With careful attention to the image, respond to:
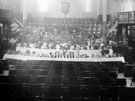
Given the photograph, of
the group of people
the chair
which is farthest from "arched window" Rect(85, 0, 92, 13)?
the chair

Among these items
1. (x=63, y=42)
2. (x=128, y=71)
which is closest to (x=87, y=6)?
(x=63, y=42)

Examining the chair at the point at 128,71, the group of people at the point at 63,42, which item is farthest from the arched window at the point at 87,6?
the chair at the point at 128,71

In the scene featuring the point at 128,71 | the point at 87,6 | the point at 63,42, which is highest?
the point at 87,6

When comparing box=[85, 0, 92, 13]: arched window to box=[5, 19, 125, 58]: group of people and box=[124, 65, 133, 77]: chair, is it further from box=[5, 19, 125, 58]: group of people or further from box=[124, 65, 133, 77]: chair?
box=[124, 65, 133, 77]: chair

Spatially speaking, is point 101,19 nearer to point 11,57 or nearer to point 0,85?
point 11,57

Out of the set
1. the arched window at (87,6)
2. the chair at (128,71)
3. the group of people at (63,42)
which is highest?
the arched window at (87,6)

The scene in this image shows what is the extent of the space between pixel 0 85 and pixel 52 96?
64.9 inches

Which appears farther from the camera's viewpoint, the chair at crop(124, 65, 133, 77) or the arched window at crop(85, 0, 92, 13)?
the arched window at crop(85, 0, 92, 13)

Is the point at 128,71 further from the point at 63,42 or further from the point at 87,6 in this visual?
the point at 87,6

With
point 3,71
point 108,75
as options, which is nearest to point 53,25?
point 3,71

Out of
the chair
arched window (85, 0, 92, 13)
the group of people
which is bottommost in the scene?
the chair

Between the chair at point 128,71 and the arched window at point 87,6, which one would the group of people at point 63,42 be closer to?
the chair at point 128,71

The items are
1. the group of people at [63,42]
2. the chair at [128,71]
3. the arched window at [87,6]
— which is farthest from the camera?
the arched window at [87,6]

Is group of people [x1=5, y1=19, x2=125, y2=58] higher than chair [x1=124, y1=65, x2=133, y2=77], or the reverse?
group of people [x1=5, y1=19, x2=125, y2=58]
